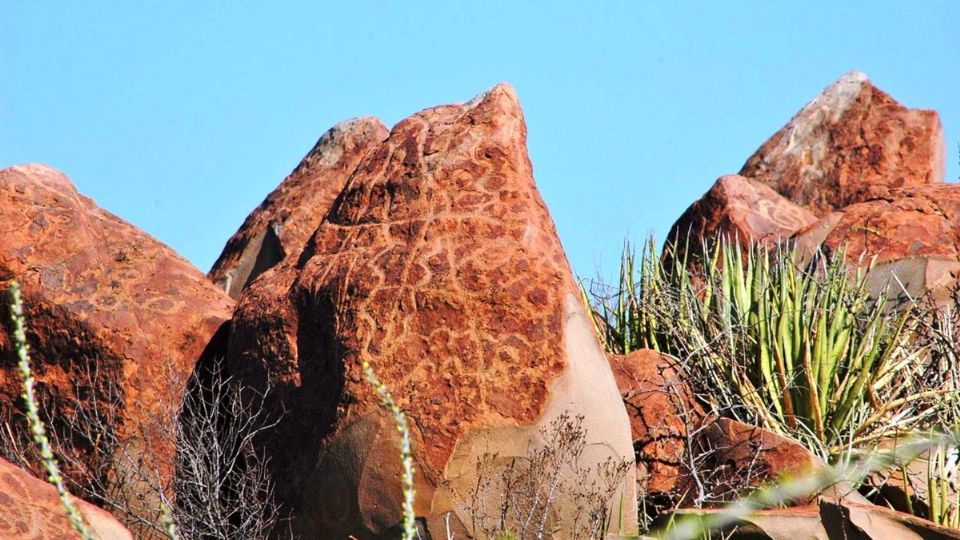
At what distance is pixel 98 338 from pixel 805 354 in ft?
12.6

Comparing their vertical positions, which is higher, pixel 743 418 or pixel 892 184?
pixel 892 184

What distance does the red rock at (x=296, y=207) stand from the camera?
10.4m

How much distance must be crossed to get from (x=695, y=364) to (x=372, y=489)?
8.43ft

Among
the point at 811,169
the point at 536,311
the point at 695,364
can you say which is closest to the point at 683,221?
the point at 811,169

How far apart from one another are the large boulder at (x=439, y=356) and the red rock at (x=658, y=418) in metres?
0.58

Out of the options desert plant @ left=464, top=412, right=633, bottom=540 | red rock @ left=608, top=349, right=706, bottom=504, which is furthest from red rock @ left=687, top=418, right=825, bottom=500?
desert plant @ left=464, top=412, right=633, bottom=540

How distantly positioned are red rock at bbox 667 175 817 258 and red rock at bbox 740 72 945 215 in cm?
144

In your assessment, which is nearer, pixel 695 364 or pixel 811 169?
pixel 695 364

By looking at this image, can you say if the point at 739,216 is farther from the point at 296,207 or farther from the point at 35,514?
the point at 35,514

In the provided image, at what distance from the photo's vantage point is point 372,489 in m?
6.13

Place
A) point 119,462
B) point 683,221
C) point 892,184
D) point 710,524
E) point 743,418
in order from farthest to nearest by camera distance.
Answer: point 892,184
point 683,221
point 743,418
point 119,462
point 710,524

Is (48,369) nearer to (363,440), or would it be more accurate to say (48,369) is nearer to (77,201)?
(77,201)

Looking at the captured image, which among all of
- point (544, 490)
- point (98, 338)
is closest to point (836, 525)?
point (544, 490)

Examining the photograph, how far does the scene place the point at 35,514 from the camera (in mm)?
5121
